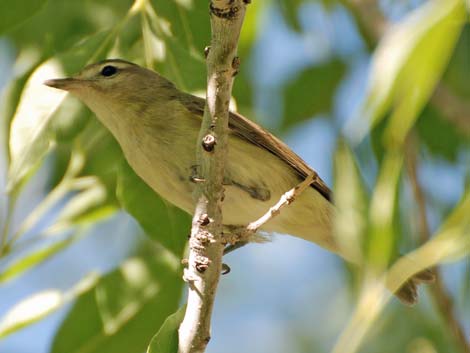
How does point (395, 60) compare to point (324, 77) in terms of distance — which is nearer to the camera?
point (395, 60)

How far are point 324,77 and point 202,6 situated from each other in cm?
185

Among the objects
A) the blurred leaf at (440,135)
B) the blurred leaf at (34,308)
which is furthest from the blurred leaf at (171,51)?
the blurred leaf at (440,135)

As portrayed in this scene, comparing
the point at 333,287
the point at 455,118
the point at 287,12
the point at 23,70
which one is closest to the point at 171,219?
the point at 23,70

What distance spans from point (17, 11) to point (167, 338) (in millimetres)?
1248

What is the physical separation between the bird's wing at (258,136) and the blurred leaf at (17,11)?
3.44 feet

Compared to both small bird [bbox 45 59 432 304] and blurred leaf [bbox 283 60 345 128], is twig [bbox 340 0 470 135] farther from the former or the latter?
small bird [bbox 45 59 432 304]

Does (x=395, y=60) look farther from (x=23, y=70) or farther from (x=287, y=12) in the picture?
(x=287, y=12)

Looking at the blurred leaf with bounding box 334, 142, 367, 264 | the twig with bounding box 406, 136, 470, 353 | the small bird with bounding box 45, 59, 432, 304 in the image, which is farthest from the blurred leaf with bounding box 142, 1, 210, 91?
the twig with bounding box 406, 136, 470, 353

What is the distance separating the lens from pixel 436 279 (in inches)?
161

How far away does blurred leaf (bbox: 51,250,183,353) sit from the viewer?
10.9ft

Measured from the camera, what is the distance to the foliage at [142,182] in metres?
1.97

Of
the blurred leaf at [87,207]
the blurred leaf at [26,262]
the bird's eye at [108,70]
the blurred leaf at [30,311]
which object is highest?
the bird's eye at [108,70]

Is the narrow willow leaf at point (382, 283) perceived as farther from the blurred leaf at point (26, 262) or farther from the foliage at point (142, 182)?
the blurred leaf at point (26, 262)

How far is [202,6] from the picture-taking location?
3498 mm
